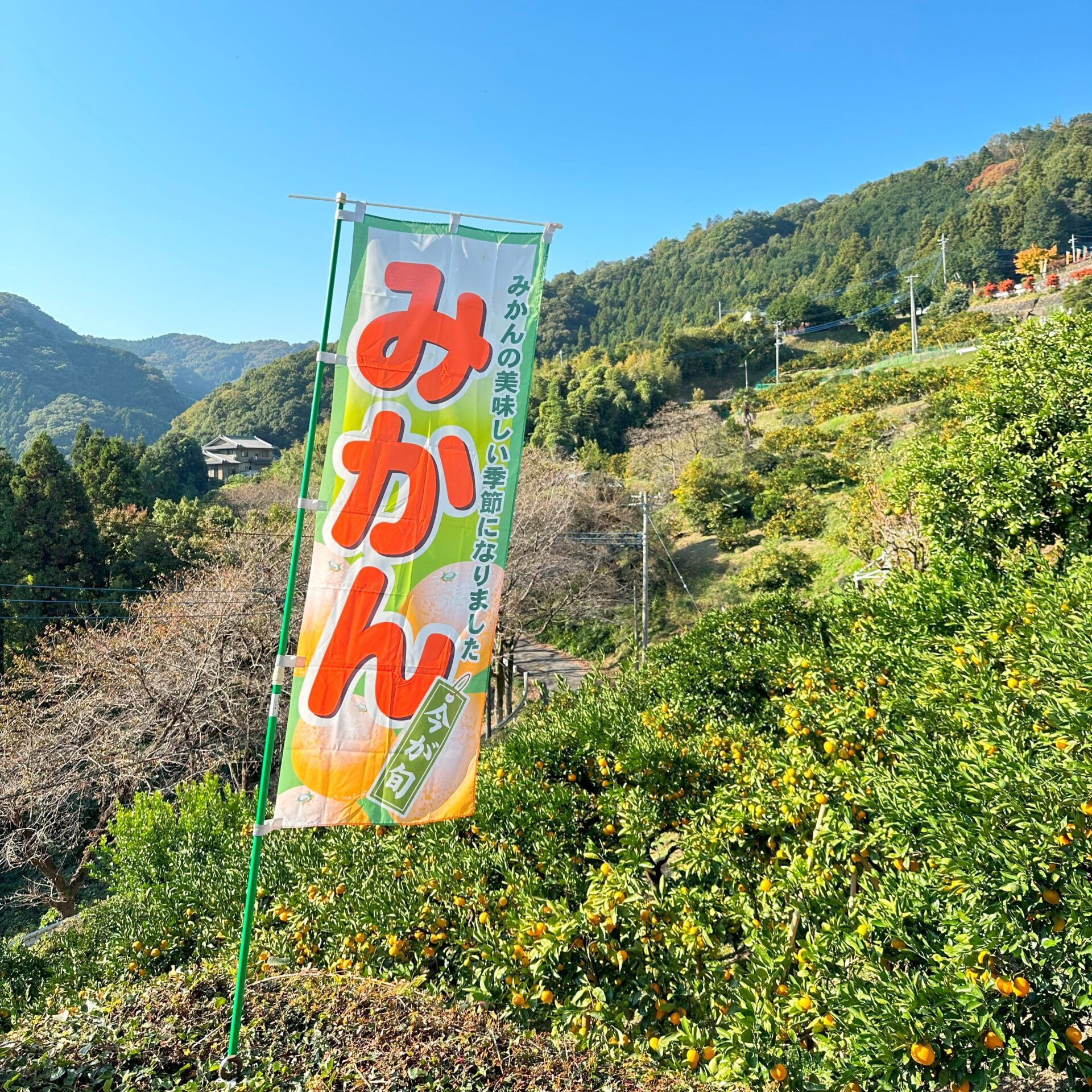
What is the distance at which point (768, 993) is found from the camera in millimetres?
2311

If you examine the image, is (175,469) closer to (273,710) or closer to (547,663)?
(547,663)

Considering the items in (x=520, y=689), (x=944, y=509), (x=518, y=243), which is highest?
(x=518, y=243)

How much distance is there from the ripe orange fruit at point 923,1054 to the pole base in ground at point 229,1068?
240 cm

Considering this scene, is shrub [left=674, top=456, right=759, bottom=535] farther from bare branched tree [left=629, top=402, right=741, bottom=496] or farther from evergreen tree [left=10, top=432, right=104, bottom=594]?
evergreen tree [left=10, top=432, right=104, bottom=594]

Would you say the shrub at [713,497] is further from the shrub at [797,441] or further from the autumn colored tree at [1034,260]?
the autumn colored tree at [1034,260]

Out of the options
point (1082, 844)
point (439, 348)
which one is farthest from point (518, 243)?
point (1082, 844)

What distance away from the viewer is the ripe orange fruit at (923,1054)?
69.9 inches

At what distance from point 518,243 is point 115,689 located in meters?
10.2

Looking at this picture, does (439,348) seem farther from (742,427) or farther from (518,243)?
(742,427)

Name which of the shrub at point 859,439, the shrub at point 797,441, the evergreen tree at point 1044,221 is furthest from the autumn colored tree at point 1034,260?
the shrub at point 859,439

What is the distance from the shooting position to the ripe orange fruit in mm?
1776

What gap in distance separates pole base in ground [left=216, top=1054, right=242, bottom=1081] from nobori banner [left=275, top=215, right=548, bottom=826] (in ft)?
2.84

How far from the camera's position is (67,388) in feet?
181

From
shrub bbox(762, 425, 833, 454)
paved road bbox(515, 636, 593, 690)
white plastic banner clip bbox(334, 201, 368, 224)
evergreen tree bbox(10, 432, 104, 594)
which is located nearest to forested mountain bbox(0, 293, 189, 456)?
evergreen tree bbox(10, 432, 104, 594)
